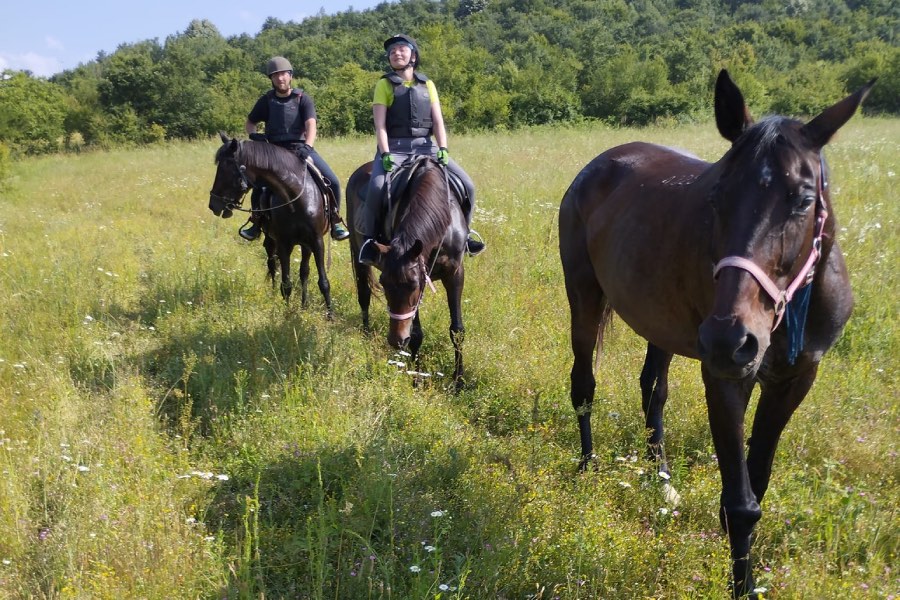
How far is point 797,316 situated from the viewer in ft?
7.71

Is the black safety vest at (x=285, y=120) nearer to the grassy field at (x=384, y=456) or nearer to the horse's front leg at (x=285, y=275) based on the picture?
the horse's front leg at (x=285, y=275)

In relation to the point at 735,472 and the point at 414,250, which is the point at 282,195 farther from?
the point at 735,472

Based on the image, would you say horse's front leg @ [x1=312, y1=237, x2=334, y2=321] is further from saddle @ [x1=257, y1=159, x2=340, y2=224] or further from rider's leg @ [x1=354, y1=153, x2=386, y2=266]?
rider's leg @ [x1=354, y1=153, x2=386, y2=266]

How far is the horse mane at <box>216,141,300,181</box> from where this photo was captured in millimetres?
6297

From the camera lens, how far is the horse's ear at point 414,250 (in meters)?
4.36

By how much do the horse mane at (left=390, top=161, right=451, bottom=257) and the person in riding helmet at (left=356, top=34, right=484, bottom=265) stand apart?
375 millimetres

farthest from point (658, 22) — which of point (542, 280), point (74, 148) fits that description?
point (542, 280)

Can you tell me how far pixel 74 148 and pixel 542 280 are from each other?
125ft

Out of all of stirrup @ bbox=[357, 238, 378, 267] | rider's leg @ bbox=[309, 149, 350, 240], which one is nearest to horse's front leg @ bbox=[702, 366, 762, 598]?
stirrup @ bbox=[357, 238, 378, 267]

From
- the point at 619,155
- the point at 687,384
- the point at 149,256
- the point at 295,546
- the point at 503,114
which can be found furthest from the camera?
the point at 503,114

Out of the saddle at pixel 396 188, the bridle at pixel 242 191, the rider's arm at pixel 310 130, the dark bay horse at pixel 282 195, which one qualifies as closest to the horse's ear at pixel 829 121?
Result: the saddle at pixel 396 188

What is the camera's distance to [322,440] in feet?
12.3

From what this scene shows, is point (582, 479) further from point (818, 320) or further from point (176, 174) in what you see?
point (176, 174)

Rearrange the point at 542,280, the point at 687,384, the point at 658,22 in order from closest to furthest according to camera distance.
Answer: the point at 687,384, the point at 542,280, the point at 658,22
